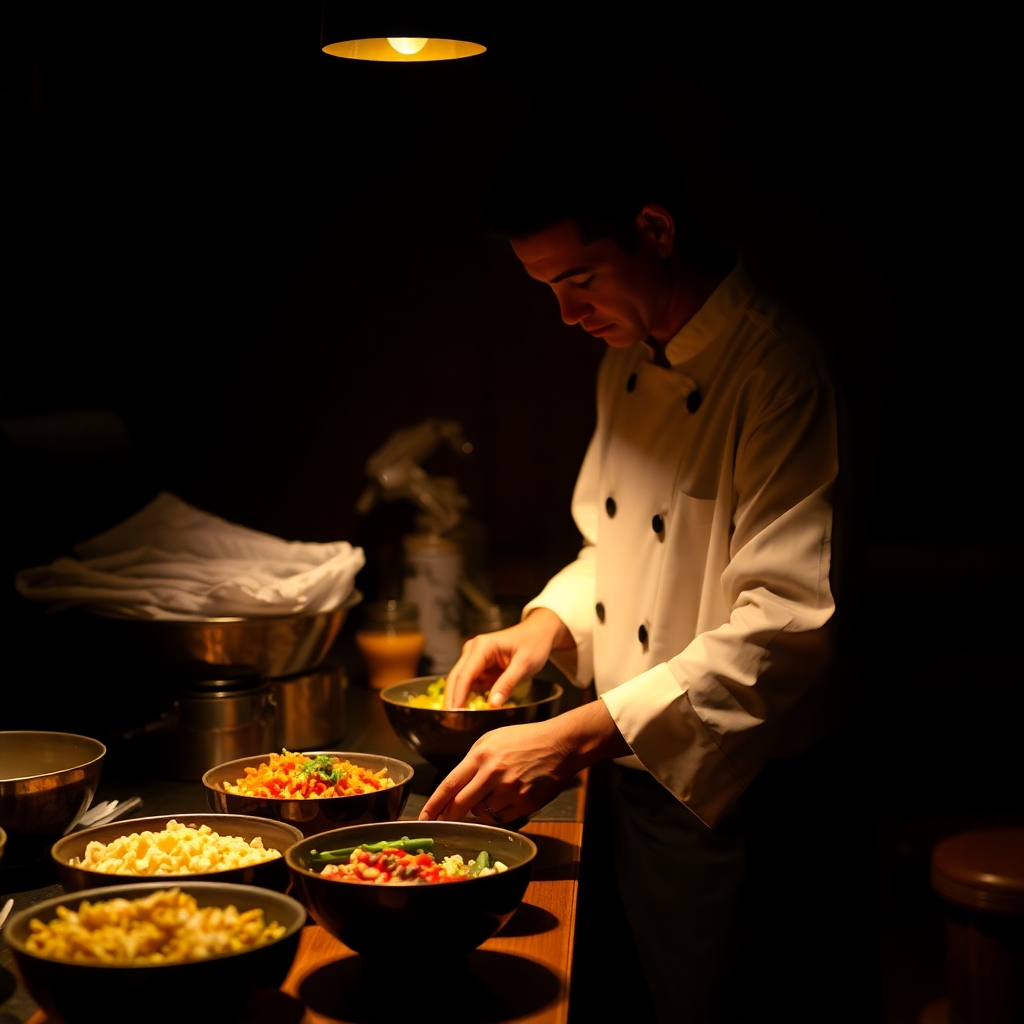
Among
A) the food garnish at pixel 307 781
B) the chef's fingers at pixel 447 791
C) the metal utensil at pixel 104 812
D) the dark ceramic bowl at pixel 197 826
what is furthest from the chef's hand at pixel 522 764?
the metal utensil at pixel 104 812

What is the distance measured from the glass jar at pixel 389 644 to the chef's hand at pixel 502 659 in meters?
0.68

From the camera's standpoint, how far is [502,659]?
2.26 meters

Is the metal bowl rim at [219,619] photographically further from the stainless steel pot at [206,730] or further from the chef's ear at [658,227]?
the chef's ear at [658,227]

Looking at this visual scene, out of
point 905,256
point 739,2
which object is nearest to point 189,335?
point 739,2

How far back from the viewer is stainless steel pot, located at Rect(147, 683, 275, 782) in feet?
7.14

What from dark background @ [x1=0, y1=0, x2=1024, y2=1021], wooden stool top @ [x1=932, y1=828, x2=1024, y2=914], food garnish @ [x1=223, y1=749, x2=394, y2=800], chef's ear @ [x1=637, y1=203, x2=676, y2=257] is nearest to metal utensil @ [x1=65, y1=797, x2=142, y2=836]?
food garnish @ [x1=223, y1=749, x2=394, y2=800]

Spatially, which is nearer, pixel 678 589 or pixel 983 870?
pixel 678 589

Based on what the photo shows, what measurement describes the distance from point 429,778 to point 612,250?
0.95 meters

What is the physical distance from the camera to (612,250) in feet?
6.46

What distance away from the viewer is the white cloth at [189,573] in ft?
7.64

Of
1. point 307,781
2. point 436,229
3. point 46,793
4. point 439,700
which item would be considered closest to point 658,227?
point 439,700

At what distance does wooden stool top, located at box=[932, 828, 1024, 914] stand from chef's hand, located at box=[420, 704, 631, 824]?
161cm

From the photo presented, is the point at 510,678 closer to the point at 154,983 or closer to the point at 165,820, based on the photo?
the point at 165,820

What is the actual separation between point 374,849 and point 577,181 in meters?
1.01
